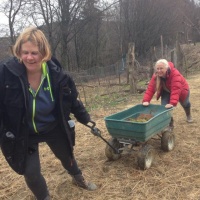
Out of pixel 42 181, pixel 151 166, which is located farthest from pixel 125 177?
pixel 42 181

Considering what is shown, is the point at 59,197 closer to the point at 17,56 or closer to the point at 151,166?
the point at 151,166

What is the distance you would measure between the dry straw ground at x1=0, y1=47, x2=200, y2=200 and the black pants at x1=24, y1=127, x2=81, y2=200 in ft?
1.56

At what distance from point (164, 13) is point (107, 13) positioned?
6.01 meters

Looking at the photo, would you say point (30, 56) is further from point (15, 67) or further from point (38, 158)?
point (38, 158)

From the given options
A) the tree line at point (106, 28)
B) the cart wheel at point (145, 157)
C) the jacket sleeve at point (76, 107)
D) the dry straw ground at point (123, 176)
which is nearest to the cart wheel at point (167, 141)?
the dry straw ground at point (123, 176)

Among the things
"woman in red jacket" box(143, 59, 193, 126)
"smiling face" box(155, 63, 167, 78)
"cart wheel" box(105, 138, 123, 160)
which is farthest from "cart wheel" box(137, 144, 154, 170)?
"smiling face" box(155, 63, 167, 78)

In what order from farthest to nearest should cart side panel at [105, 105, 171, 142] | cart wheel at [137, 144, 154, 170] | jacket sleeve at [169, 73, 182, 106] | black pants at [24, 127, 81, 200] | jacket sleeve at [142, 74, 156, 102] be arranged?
1. jacket sleeve at [142, 74, 156, 102]
2. jacket sleeve at [169, 73, 182, 106]
3. cart wheel at [137, 144, 154, 170]
4. cart side panel at [105, 105, 171, 142]
5. black pants at [24, 127, 81, 200]

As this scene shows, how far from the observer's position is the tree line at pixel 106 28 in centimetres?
2458

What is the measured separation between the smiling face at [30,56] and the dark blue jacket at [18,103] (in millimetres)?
61

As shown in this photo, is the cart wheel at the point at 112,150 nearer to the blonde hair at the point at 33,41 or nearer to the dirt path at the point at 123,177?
the dirt path at the point at 123,177

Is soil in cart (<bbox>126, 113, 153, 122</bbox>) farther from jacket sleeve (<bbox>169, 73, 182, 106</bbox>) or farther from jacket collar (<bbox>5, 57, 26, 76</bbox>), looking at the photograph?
jacket collar (<bbox>5, 57, 26, 76</bbox>)

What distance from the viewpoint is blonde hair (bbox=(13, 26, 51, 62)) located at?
8.04 ft

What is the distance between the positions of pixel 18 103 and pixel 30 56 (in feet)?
1.29

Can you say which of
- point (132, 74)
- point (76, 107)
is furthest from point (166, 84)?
point (132, 74)
